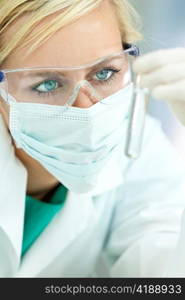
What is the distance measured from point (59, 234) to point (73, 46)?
23.8 inches

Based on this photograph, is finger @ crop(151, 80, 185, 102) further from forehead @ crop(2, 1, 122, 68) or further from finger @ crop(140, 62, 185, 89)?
forehead @ crop(2, 1, 122, 68)

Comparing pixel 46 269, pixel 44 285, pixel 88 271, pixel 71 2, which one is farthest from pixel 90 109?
pixel 88 271

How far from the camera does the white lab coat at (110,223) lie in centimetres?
148

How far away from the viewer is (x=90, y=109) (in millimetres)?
1290

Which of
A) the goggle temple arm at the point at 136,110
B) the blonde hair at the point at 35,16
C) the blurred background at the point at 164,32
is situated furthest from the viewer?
the blurred background at the point at 164,32

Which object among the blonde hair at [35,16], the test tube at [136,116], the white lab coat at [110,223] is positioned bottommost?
the white lab coat at [110,223]

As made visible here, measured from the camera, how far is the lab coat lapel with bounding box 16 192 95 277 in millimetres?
1564

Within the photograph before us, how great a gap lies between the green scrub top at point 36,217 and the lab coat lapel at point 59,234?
2 centimetres

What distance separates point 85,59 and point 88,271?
81 cm

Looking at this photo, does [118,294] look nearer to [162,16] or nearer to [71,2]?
[71,2]

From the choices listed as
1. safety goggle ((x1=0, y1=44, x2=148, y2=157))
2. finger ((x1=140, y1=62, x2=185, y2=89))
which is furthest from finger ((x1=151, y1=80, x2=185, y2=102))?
safety goggle ((x1=0, y1=44, x2=148, y2=157))

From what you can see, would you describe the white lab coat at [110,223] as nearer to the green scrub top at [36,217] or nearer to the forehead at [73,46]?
the green scrub top at [36,217]

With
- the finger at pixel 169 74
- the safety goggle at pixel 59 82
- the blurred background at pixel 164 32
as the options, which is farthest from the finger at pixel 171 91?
the blurred background at pixel 164 32

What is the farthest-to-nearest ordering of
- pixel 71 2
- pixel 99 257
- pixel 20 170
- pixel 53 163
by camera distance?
pixel 99 257 < pixel 20 170 < pixel 53 163 < pixel 71 2
